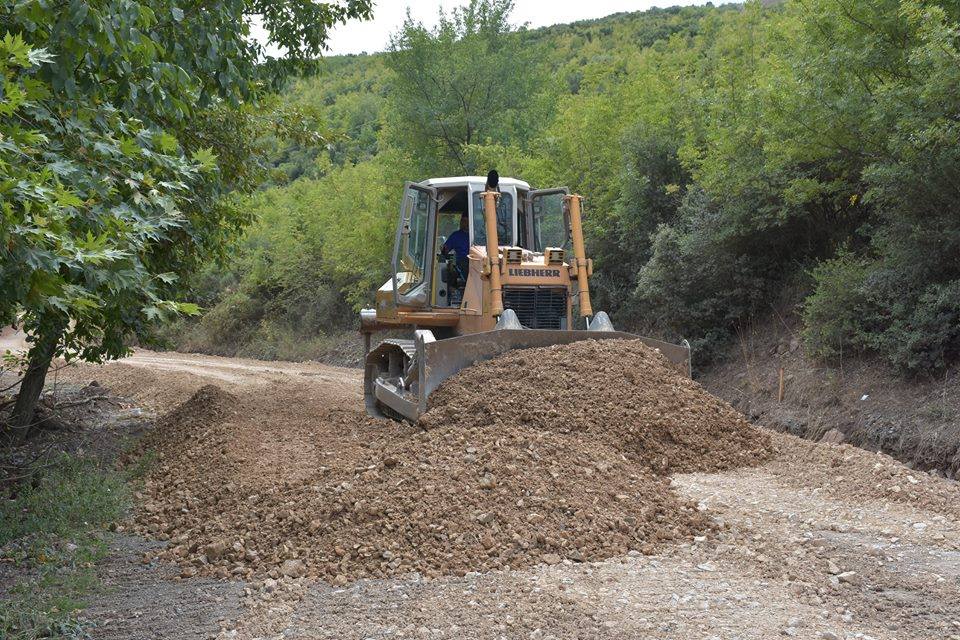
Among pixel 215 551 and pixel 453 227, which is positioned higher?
pixel 453 227

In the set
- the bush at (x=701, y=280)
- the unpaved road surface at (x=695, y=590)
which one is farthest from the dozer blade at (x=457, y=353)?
the bush at (x=701, y=280)

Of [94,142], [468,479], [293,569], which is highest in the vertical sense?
[94,142]

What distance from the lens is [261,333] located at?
34.6 meters

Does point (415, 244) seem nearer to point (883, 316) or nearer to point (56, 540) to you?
point (56, 540)

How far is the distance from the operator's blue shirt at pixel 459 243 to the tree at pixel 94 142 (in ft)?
11.3

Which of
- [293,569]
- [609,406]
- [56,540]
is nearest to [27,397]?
[56,540]

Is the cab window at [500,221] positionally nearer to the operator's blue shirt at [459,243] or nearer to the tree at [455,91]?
the operator's blue shirt at [459,243]

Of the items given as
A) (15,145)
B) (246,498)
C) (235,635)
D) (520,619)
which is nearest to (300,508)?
(246,498)

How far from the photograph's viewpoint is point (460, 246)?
37.6 feet

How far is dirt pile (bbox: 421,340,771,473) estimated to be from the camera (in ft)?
27.7

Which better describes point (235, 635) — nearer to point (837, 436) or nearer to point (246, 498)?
point (246, 498)

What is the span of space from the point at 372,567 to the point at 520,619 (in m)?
1.34

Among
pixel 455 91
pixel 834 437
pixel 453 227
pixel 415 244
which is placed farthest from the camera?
pixel 455 91

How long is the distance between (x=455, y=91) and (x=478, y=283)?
→ 1724 cm
